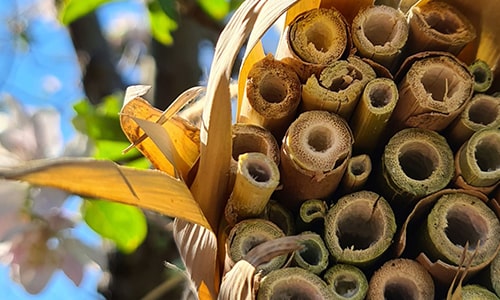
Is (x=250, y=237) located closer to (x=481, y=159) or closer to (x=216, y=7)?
(x=481, y=159)

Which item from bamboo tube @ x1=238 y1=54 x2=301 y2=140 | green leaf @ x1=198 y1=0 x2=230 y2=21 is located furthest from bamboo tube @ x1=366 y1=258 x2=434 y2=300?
green leaf @ x1=198 y1=0 x2=230 y2=21

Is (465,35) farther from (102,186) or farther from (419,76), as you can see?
(102,186)

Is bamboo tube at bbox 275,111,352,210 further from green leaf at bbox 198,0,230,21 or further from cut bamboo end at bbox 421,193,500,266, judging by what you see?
green leaf at bbox 198,0,230,21

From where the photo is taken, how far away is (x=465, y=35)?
1.79ft

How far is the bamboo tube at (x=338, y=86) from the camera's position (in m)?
0.52

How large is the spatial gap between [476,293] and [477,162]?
0.28ft

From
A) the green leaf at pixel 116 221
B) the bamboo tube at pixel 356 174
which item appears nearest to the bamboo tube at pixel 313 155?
the bamboo tube at pixel 356 174

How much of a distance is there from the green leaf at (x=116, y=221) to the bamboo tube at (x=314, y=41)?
44cm

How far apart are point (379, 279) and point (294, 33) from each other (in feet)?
0.53

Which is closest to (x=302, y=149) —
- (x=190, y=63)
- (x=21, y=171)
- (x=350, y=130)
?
(x=350, y=130)

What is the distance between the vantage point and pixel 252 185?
1.58 feet

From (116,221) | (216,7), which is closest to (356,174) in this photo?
(116,221)

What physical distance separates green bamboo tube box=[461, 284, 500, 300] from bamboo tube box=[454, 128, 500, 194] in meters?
0.06

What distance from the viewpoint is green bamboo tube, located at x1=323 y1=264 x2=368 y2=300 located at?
0.48 meters
